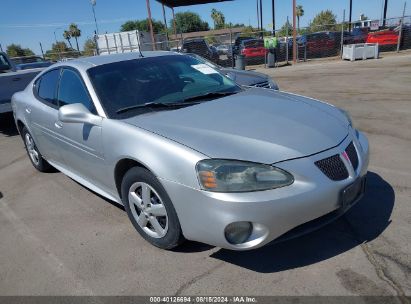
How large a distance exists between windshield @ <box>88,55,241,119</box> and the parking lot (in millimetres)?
1190

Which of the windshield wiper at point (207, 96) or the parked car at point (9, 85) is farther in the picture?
the parked car at point (9, 85)

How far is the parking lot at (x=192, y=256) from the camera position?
2.61m

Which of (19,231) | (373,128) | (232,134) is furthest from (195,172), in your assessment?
(373,128)

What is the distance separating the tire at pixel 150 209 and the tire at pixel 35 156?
8.26ft

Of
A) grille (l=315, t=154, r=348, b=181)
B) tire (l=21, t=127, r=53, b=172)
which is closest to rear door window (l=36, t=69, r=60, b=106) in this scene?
tire (l=21, t=127, r=53, b=172)

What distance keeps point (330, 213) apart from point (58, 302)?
201 centimetres

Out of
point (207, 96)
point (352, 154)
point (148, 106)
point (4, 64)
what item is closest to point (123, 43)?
point (4, 64)

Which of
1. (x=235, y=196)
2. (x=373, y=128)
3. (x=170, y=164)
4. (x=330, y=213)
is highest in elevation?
(x=170, y=164)

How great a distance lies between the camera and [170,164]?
2629mm

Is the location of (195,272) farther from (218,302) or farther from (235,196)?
(235,196)

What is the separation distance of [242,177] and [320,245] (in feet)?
3.34

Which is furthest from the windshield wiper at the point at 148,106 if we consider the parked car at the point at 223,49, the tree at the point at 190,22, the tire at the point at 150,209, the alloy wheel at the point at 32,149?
the tree at the point at 190,22

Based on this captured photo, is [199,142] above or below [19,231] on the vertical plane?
above

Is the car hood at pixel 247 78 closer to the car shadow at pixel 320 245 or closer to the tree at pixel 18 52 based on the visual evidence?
the car shadow at pixel 320 245
